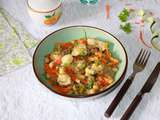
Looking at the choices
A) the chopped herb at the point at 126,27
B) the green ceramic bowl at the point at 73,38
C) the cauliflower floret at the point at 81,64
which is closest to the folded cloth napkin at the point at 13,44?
the green ceramic bowl at the point at 73,38

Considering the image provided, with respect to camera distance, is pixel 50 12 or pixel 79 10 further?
pixel 79 10

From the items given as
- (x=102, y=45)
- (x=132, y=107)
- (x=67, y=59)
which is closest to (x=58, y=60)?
(x=67, y=59)

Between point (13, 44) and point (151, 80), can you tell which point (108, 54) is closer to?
point (151, 80)

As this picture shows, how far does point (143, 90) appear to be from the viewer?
2.96 feet

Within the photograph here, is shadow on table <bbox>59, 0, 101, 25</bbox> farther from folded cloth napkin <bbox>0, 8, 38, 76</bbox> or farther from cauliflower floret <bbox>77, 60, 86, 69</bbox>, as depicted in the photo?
cauliflower floret <bbox>77, 60, 86, 69</bbox>

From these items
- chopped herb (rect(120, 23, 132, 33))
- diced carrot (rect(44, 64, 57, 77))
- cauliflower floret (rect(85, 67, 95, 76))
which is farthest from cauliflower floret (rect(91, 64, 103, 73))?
chopped herb (rect(120, 23, 132, 33))

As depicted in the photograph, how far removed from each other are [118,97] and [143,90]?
8 cm

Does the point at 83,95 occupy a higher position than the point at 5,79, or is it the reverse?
the point at 83,95

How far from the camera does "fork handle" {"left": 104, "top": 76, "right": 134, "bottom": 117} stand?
856 mm

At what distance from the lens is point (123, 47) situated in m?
0.97

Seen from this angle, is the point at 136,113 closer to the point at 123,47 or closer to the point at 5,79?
the point at 123,47

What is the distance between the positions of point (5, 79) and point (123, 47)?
1.23 feet

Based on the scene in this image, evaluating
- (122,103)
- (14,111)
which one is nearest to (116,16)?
(122,103)

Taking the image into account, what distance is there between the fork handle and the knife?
0.03m
